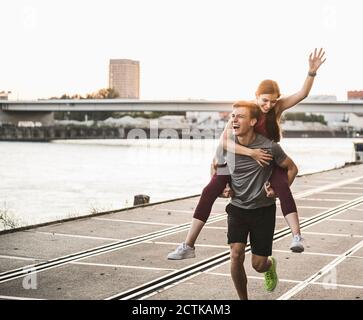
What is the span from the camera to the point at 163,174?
4994cm

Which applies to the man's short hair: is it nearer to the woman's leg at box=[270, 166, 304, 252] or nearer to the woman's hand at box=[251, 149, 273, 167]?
the woman's hand at box=[251, 149, 273, 167]

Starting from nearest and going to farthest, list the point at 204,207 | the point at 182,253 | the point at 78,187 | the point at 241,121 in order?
the point at 241,121 → the point at 204,207 → the point at 182,253 → the point at 78,187

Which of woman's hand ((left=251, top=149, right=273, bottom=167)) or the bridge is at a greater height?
woman's hand ((left=251, top=149, right=273, bottom=167))

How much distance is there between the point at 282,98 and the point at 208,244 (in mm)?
5308

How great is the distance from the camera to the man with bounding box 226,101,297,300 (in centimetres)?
550

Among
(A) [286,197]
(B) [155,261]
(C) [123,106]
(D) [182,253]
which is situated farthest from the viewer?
(C) [123,106]

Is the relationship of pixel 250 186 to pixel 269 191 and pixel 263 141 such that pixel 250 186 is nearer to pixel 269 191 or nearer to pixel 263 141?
pixel 269 191

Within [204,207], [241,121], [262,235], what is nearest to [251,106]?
[241,121]

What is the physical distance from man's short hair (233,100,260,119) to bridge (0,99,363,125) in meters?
74.1

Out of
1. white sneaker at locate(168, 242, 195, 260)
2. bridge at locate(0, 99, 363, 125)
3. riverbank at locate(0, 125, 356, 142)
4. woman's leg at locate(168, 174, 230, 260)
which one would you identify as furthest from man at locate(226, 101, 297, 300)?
riverbank at locate(0, 125, 356, 142)

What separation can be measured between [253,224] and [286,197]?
344mm

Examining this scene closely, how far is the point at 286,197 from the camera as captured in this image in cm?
556

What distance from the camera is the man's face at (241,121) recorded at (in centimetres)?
545
